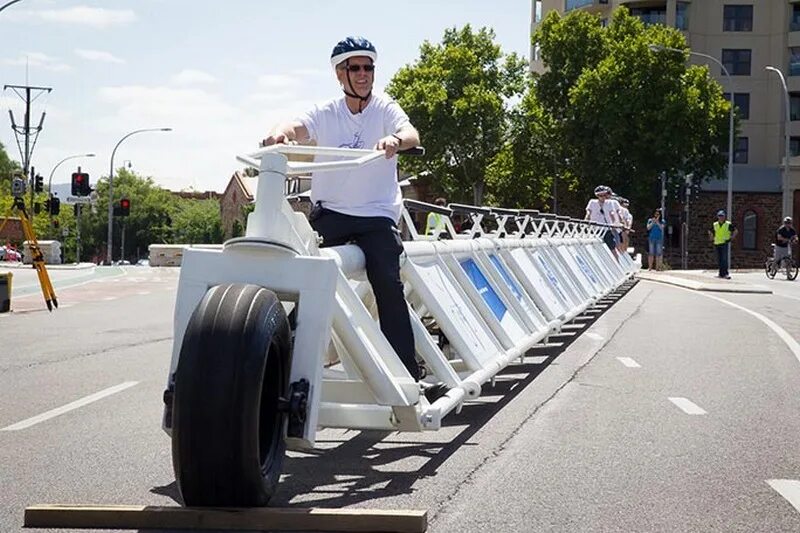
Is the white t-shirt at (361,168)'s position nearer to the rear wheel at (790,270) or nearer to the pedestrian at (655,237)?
the pedestrian at (655,237)

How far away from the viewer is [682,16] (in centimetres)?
7138

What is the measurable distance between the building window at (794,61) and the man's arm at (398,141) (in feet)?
225

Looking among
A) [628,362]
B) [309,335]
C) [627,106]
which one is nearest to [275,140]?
[309,335]

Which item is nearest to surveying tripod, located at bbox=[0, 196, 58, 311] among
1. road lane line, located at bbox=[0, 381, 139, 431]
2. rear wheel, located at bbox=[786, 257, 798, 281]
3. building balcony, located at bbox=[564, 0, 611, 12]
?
road lane line, located at bbox=[0, 381, 139, 431]

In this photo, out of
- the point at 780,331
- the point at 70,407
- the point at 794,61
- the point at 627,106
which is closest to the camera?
the point at 70,407

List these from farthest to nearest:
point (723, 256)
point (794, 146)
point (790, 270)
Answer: point (794, 146) → point (790, 270) → point (723, 256)

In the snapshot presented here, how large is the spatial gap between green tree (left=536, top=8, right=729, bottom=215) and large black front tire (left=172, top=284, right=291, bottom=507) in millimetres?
55670

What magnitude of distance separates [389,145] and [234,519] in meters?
2.03

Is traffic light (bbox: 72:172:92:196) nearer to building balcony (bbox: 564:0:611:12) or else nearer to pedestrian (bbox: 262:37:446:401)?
building balcony (bbox: 564:0:611:12)

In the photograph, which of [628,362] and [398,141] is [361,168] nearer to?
[398,141]

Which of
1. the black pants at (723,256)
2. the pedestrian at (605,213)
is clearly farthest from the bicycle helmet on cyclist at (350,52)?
the black pants at (723,256)

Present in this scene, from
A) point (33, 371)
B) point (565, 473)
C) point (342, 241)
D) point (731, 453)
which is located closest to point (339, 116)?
point (342, 241)

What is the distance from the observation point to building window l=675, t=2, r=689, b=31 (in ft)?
234

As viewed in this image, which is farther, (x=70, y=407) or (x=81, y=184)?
(x=81, y=184)
